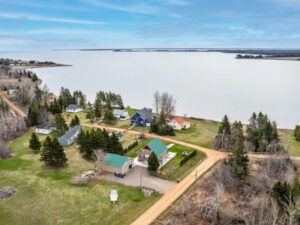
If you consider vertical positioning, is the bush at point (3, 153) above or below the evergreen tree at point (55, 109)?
below

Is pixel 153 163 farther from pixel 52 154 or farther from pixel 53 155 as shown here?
pixel 52 154

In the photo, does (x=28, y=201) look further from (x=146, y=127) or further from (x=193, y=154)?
(x=146, y=127)

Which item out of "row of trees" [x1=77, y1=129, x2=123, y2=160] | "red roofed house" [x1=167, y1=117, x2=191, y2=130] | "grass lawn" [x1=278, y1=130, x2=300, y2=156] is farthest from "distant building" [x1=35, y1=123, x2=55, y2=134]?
"grass lawn" [x1=278, y1=130, x2=300, y2=156]

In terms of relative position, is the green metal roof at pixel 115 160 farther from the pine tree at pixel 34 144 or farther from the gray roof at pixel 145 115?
the gray roof at pixel 145 115

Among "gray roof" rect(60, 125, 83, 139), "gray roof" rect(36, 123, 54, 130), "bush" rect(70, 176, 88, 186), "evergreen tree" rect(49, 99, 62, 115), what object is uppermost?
"evergreen tree" rect(49, 99, 62, 115)

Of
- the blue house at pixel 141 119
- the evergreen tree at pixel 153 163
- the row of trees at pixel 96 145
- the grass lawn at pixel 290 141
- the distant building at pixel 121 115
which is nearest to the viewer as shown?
the evergreen tree at pixel 153 163

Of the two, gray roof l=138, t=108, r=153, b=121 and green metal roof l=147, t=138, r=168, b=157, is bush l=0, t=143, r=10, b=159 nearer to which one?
green metal roof l=147, t=138, r=168, b=157

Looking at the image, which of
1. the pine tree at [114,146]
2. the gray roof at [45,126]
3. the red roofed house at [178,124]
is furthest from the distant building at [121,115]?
the pine tree at [114,146]
